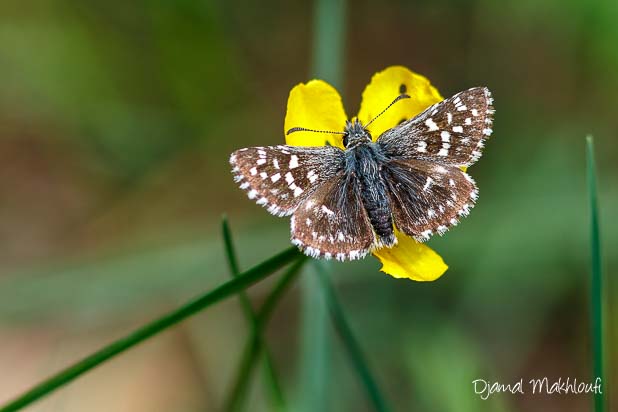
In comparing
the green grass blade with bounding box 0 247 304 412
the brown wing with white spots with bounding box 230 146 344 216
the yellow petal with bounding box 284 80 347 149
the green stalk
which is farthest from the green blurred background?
the green grass blade with bounding box 0 247 304 412

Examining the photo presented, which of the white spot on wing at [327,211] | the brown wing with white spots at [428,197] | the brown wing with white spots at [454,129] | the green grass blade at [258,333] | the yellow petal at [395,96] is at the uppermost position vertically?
the yellow petal at [395,96]

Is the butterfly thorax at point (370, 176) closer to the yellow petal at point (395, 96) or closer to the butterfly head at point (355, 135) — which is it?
the butterfly head at point (355, 135)

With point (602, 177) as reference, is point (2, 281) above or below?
above

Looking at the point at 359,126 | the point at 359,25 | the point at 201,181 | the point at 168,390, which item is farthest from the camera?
the point at 359,25

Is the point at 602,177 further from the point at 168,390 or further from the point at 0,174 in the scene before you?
the point at 0,174

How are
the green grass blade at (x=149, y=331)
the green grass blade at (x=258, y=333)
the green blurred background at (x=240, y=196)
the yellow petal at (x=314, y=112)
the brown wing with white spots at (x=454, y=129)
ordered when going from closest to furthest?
the green grass blade at (x=149, y=331), the green grass blade at (x=258, y=333), the brown wing with white spots at (x=454, y=129), the yellow petal at (x=314, y=112), the green blurred background at (x=240, y=196)

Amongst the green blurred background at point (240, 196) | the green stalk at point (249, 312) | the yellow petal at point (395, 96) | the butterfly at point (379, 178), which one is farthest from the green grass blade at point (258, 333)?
Answer: the green blurred background at point (240, 196)

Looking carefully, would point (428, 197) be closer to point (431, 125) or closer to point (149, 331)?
point (431, 125)

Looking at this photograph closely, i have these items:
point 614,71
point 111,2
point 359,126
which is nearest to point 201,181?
point 111,2

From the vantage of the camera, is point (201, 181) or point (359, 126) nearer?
point (359, 126)
